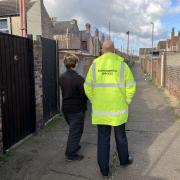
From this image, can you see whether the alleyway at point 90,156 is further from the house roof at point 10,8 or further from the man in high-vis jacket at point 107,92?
the house roof at point 10,8

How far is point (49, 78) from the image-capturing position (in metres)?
7.66

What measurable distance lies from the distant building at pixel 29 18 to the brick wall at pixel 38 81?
18792mm

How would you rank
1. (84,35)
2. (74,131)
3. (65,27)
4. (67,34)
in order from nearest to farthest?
1. (74,131)
2. (67,34)
3. (65,27)
4. (84,35)

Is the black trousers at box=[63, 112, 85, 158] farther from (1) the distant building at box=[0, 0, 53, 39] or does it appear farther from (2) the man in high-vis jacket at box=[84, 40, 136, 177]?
(1) the distant building at box=[0, 0, 53, 39]

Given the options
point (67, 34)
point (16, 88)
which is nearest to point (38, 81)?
point (16, 88)

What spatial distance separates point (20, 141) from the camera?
19.4ft

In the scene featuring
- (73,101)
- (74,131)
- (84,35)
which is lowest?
(74,131)

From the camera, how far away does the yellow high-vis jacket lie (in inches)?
164

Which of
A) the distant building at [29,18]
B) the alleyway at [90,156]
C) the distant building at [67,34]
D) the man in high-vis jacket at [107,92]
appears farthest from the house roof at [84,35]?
the man in high-vis jacket at [107,92]

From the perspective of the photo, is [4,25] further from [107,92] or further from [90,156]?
[107,92]

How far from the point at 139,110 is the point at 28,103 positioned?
4.72 meters

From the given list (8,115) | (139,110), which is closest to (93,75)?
(8,115)

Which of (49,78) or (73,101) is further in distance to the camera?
(49,78)

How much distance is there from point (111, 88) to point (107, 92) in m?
0.08
